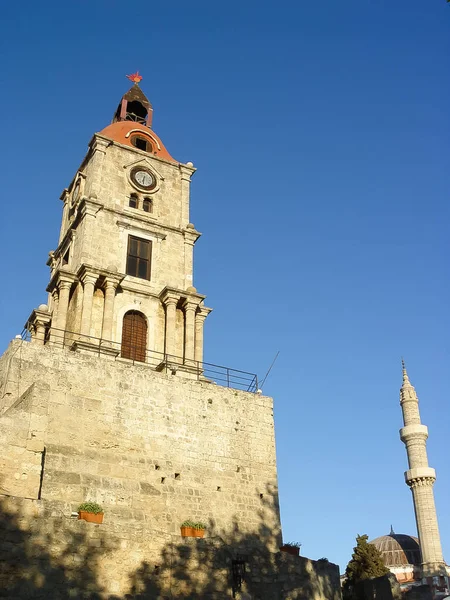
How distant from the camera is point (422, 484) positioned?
187ft

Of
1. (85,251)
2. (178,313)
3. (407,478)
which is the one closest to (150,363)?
(178,313)

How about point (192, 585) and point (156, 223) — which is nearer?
point (192, 585)

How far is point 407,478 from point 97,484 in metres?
41.4

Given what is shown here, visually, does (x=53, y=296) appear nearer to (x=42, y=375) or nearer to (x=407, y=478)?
(x=42, y=375)

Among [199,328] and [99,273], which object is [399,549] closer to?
[199,328]

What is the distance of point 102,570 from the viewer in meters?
17.2

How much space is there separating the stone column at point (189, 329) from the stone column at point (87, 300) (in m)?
4.29

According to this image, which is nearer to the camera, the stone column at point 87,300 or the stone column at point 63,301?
the stone column at point 87,300

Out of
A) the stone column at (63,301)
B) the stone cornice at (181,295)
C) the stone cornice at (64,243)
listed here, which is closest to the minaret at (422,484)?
the stone cornice at (181,295)

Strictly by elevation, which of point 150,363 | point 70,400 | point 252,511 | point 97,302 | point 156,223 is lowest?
point 252,511

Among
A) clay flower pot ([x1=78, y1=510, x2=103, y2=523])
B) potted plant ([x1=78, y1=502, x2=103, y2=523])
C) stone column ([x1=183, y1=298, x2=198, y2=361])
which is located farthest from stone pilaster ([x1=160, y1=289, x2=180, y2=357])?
clay flower pot ([x1=78, y1=510, x2=103, y2=523])

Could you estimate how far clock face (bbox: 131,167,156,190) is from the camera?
34.5 meters

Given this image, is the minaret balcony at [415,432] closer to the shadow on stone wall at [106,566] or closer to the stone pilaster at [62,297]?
the stone pilaster at [62,297]

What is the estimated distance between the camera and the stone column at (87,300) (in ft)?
94.8
